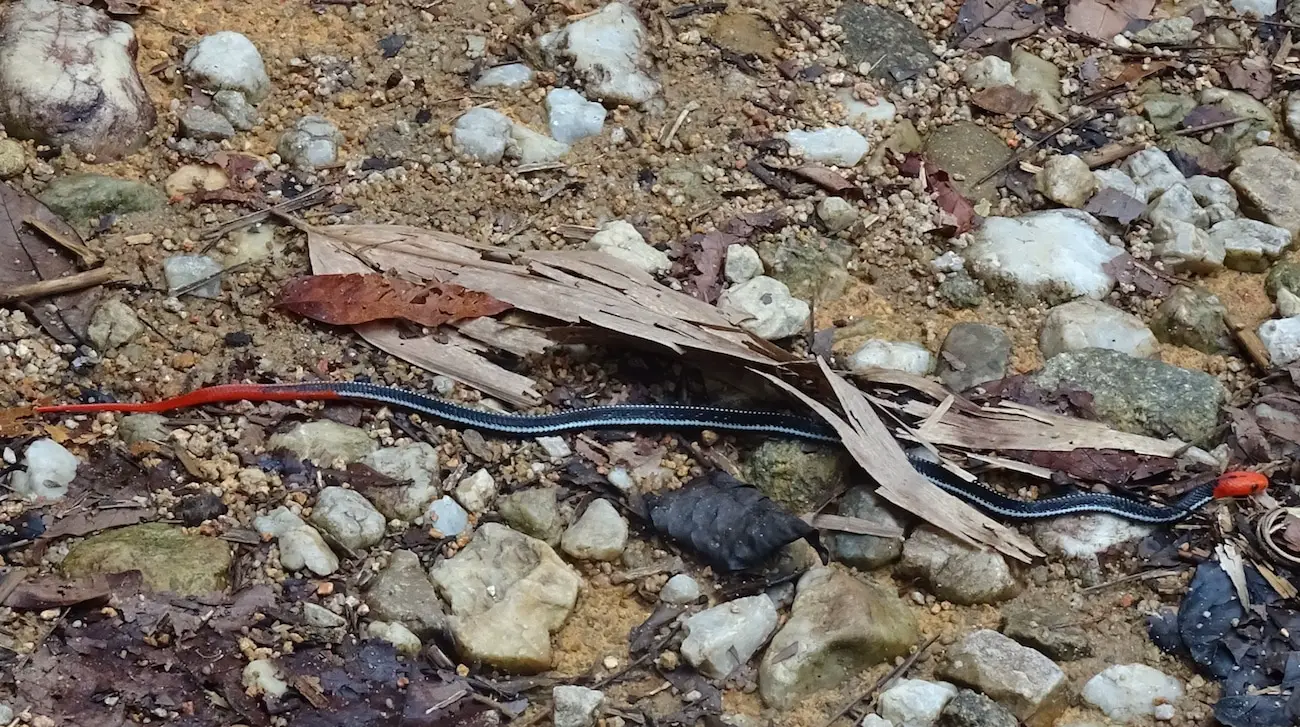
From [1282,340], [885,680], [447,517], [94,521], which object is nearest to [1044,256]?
[1282,340]

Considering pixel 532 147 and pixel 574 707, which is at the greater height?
pixel 532 147

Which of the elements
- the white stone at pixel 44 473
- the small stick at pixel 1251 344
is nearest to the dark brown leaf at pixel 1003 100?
the small stick at pixel 1251 344

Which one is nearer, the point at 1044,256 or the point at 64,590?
the point at 64,590

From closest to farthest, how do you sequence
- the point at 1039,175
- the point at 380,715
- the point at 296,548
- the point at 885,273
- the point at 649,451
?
1. the point at 380,715
2. the point at 296,548
3. the point at 649,451
4. the point at 885,273
5. the point at 1039,175

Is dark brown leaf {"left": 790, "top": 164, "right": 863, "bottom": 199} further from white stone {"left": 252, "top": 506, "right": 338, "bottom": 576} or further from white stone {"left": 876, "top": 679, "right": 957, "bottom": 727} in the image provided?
white stone {"left": 252, "top": 506, "right": 338, "bottom": 576}

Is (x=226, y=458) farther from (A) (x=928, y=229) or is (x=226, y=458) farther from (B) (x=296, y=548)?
(A) (x=928, y=229)

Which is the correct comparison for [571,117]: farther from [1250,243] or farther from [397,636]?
[1250,243]

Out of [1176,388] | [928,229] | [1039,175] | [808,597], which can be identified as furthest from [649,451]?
[1039,175]
